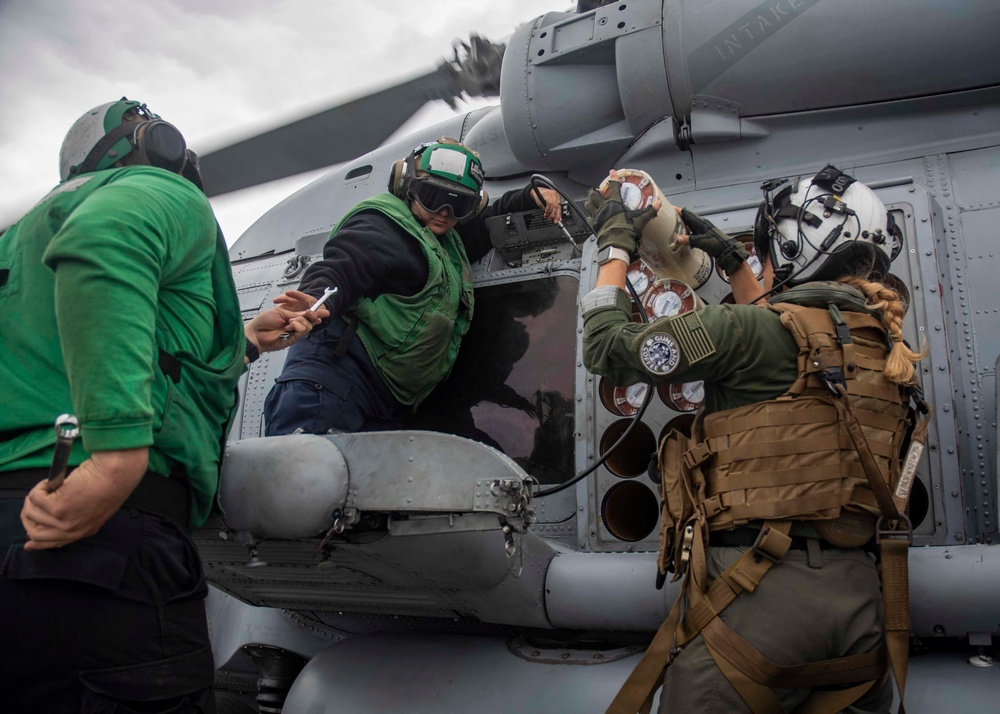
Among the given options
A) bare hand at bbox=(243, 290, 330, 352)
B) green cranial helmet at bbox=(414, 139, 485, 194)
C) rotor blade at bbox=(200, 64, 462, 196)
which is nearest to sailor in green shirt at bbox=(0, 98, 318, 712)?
bare hand at bbox=(243, 290, 330, 352)

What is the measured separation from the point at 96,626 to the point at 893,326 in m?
1.92

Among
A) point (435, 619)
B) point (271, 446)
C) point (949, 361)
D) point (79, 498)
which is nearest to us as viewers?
point (79, 498)

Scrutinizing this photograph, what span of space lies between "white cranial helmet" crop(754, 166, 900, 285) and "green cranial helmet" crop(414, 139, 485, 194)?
1.23m

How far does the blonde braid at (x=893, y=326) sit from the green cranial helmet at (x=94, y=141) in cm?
184

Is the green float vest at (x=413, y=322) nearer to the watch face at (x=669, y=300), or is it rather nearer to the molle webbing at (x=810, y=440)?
the watch face at (x=669, y=300)

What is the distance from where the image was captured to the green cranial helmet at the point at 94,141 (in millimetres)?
1937

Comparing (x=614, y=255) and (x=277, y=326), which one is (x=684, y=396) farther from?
(x=277, y=326)

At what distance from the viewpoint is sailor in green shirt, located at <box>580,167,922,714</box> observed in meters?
1.99

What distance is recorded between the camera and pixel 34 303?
1.69 m

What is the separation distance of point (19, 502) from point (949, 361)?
2.59 meters

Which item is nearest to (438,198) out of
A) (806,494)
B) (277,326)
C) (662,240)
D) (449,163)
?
(449,163)

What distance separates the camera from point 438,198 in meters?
3.36

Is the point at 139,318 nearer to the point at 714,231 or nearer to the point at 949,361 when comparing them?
the point at 714,231

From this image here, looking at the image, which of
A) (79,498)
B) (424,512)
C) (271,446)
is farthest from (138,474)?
(424,512)
